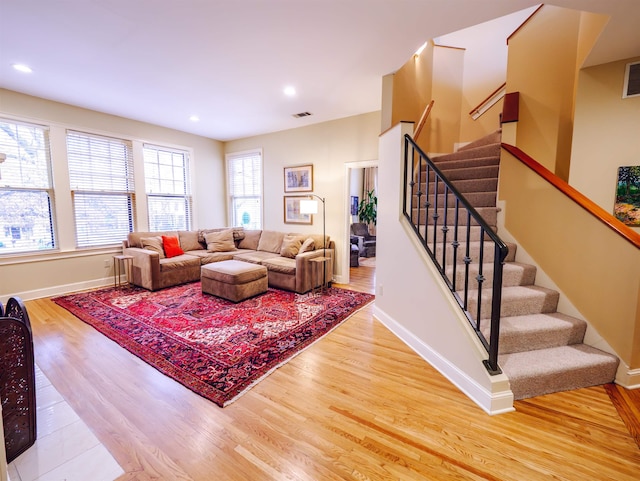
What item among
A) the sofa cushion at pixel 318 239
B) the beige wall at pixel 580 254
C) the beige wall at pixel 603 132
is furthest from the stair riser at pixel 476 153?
the sofa cushion at pixel 318 239

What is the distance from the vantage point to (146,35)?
2498 mm

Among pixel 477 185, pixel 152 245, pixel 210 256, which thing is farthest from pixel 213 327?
pixel 477 185

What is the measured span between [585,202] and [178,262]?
5.08 meters

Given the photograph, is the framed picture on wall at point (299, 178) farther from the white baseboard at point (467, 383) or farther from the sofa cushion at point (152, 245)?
the white baseboard at point (467, 383)

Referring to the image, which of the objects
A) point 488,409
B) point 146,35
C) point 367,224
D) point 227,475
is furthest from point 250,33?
point 367,224

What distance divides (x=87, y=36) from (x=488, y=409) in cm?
434

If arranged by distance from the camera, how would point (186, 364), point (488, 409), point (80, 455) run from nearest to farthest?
point (80, 455), point (488, 409), point (186, 364)

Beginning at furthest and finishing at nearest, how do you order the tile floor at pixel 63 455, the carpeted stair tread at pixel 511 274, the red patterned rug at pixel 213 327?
the carpeted stair tread at pixel 511 274 → the red patterned rug at pixel 213 327 → the tile floor at pixel 63 455

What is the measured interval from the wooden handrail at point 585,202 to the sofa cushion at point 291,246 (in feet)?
10.6

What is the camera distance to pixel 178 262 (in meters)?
4.59

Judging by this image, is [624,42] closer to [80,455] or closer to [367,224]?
[80,455]

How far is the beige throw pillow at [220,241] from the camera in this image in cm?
545

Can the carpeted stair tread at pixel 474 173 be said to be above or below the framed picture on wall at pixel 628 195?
above

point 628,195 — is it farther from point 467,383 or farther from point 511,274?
point 467,383
